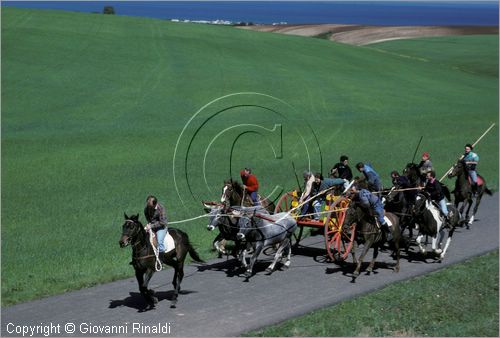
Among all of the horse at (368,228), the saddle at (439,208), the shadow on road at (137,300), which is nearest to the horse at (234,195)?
the shadow on road at (137,300)

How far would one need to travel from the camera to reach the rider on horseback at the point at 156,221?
580 inches

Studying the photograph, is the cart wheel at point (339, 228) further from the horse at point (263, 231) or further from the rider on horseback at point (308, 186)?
the horse at point (263, 231)

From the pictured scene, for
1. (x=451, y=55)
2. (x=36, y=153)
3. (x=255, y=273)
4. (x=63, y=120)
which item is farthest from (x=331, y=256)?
(x=451, y=55)

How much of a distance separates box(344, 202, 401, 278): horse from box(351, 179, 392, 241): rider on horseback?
0.11m

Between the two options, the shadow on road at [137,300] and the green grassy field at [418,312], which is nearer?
the green grassy field at [418,312]

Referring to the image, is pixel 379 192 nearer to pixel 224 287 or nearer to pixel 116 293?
pixel 224 287

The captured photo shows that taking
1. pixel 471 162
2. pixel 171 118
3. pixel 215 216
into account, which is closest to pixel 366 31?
pixel 171 118

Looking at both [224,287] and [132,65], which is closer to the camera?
[224,287]

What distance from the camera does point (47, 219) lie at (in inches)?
915

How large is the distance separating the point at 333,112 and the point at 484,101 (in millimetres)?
14697

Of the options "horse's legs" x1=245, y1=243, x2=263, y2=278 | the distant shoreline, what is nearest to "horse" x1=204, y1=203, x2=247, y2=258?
"horse's legs" x1=245, y1=243, x2=263, y2=278

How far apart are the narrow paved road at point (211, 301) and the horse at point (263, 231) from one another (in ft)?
1.48

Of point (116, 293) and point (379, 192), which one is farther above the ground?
point (379, 192)

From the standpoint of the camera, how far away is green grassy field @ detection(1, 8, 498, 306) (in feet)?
71.8
